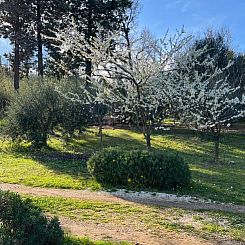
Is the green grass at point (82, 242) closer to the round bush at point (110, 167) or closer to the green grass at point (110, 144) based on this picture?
the green grass at point (110, 144)

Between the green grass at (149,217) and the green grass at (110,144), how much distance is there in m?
1.78

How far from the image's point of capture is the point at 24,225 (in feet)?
16.1

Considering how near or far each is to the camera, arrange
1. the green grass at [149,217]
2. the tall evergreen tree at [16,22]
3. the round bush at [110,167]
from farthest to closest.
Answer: the tall evergreen tree at [16,22] < the round bush at [110,167] < the green grass at [149,217]

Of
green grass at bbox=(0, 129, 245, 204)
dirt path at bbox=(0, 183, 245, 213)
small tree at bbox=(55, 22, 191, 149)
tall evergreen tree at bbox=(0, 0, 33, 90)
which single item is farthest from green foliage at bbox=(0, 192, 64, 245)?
tall evergreen tree at bbox=(0, 0, 33, 90)

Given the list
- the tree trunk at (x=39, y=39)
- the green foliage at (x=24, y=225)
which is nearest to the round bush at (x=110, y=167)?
the green foliage at (x=24, y=225)

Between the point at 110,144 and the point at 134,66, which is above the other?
the point at 134,66

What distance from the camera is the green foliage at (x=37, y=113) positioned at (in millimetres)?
17406

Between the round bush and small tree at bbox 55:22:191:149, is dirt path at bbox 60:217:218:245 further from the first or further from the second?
small tree at bbox 55:22:191:149

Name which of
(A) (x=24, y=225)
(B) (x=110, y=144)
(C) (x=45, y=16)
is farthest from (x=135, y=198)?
(C) (x=45, y=16)

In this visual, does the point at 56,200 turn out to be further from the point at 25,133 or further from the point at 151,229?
the point at 25,133

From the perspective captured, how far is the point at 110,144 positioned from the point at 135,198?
13132mm

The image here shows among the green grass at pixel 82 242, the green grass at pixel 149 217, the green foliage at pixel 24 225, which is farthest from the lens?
the green grass at pixel 149 217

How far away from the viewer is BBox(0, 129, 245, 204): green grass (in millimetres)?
10812

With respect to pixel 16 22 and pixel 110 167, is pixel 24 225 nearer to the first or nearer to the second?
pixel 110 167
